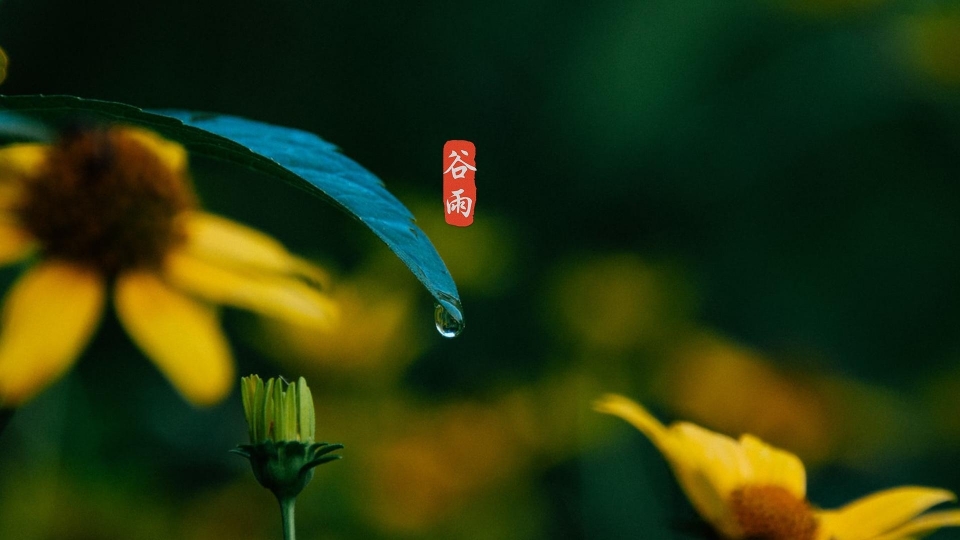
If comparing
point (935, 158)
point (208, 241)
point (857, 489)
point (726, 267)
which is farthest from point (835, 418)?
point (208, 241)

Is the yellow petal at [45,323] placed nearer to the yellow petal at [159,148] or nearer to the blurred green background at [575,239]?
the yellow petal at [159,148]

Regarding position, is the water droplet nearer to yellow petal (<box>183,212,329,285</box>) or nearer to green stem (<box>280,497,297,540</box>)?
green stem (<box>280,497,297,540</box>)

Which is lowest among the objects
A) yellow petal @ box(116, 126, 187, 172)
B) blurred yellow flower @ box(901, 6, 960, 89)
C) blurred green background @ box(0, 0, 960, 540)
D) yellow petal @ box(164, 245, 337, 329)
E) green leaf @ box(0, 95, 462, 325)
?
green leaf @ box(0, 95, 462, 325)

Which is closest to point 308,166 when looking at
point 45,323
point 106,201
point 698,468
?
point 698,468

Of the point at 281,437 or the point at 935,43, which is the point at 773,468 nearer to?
the point at 281,437

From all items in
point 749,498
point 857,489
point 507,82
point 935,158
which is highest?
point 507,82

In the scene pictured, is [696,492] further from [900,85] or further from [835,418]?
[900,85]

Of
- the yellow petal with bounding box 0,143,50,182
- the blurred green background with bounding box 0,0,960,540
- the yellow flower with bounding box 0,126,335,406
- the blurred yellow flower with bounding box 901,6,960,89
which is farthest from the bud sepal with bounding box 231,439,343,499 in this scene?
the blurred yellow flower with bounding box 901,6,960,89
